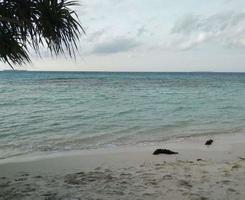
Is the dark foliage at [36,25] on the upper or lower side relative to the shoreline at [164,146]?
upper

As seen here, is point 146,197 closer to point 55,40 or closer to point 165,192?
point 165,192

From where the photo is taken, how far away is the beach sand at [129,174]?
22.1 feet

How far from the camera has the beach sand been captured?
6730 millimetres

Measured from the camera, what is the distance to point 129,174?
27.1ft

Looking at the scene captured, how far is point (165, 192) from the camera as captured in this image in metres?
6.78

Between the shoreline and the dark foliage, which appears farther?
the shoreline

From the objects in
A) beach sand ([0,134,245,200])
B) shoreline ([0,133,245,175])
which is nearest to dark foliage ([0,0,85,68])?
beach sand ([0,134,245,200])

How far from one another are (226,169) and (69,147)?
5144mm

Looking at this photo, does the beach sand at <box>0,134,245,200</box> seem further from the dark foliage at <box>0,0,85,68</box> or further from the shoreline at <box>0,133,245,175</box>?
the dark foliage at <box>0,0,85,68</box>

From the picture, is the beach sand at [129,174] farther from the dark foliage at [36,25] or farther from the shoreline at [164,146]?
the dark foliage at [36,25]

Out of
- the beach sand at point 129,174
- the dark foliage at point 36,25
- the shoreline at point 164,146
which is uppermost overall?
the dark foliage at point 36,25

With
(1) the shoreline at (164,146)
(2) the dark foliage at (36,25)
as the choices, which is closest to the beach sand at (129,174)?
(1) the shoreline at (164,146)

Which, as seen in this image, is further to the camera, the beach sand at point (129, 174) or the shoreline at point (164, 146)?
the shoreline at point (164, 146)

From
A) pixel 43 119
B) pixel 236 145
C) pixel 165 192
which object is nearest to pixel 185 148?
pixel 236 145
